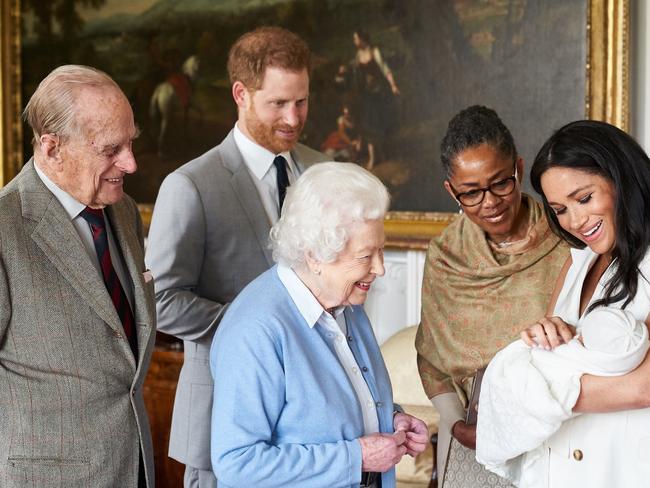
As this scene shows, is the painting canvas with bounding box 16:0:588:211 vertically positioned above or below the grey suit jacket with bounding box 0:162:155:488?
above

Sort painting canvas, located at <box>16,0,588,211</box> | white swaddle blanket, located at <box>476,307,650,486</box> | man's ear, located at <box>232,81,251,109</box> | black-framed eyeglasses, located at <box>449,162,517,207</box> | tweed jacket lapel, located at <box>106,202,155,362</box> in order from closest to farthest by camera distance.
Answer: white swaddle blanket, located at <box>476,307,650,486</box>
tweed jacket lapel, located at <box>106,202,155,362</box>
black-framed eyeglasses, located at <box>449,162,517,207</box>
man's ear, located at <box>232,81,251,109</box>
painting canvas, located at <box>16,0,588,211</box>

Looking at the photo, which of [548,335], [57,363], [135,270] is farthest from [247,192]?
[548,335]

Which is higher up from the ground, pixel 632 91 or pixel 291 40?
pixel 291 40

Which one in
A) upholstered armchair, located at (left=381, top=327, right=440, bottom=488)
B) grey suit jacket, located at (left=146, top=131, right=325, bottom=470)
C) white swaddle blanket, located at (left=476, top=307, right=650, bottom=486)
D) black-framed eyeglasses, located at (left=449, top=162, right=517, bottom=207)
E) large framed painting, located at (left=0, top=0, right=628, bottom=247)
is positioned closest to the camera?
white swaddle blanket, located at (left=476, top=307, right=650, bottom=486)

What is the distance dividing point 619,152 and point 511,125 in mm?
2667

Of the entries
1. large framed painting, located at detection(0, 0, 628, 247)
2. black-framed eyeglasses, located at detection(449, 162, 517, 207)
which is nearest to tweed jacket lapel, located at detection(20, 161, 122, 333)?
black-framed eyeglasses, located at detection(449, 162, 517, 207)

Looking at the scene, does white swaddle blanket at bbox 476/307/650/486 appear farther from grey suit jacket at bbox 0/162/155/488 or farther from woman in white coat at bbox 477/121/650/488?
grey suit jacket at bbox 0/162/155/488

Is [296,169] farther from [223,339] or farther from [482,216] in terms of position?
[223,339]

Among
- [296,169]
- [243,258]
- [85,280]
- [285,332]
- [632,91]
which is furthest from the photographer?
[632,91]

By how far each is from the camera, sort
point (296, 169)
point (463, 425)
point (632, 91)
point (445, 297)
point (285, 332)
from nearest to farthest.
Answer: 1. point (285, 332)
2. point (463, 425)
3. point (445, 297)
4. point (296, 169)
5. point (632, 91)

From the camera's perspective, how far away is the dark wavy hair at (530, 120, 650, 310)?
7.83 ft

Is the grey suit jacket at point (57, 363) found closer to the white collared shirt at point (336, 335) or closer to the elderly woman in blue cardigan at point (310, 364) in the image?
the elderly woman in blue cardigan at point (310, 364)

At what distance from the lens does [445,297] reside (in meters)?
3.29

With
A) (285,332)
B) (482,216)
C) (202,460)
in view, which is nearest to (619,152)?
(482,216)
